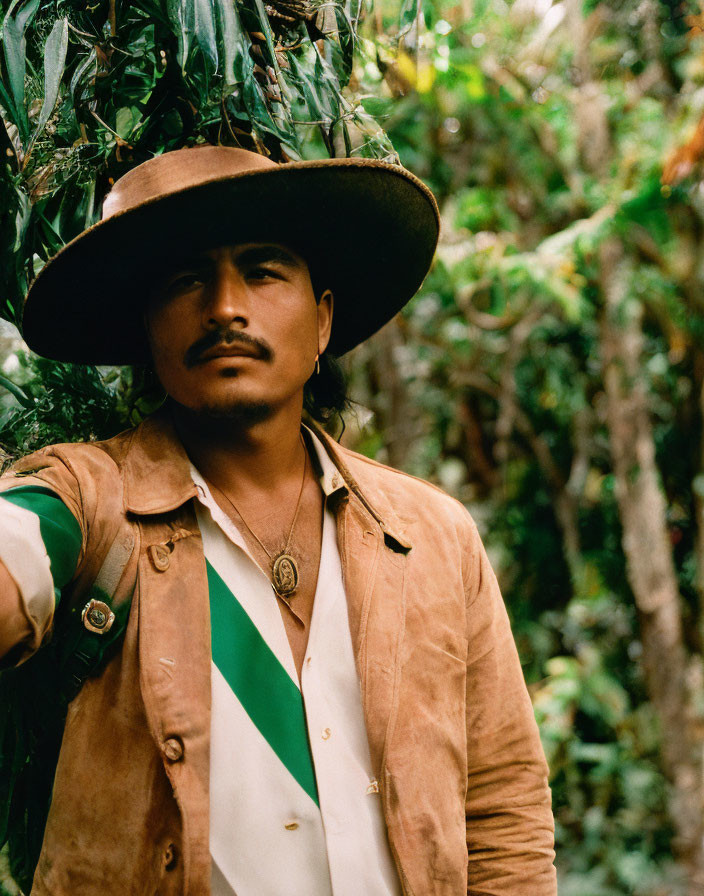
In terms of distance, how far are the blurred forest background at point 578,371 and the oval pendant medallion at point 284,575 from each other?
83 centimetres

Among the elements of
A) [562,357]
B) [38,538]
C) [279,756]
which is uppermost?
[562,357]

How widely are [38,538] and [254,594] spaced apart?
0.44m

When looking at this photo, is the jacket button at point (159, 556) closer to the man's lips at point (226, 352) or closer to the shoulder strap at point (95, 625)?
the shoulder strap at point (95, 625)

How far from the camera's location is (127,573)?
4.76 ft

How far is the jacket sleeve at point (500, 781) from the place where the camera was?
1.77m

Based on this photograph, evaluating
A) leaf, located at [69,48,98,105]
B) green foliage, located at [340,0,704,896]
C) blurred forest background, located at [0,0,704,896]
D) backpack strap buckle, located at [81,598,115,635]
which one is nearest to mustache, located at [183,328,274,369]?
backpack strap buckle, located at [81,598,115,635]

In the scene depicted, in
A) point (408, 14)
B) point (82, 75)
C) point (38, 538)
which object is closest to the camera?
point (38, 538)

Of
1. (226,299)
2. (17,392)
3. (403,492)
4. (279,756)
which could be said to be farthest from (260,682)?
(17,392)

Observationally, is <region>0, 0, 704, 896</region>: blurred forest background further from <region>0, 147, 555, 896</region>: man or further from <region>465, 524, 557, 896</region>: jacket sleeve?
<region>465, 524, 557, 896</region>: jacket sleeve

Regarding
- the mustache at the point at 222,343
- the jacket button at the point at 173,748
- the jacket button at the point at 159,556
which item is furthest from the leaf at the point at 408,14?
the jacket button at the point at 173,748

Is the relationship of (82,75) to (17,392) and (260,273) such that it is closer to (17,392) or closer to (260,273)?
(260,273)

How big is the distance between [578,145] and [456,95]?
81cm

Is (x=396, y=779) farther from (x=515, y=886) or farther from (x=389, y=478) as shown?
(x=389, y=478)

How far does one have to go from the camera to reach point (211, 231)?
1.59 meters
